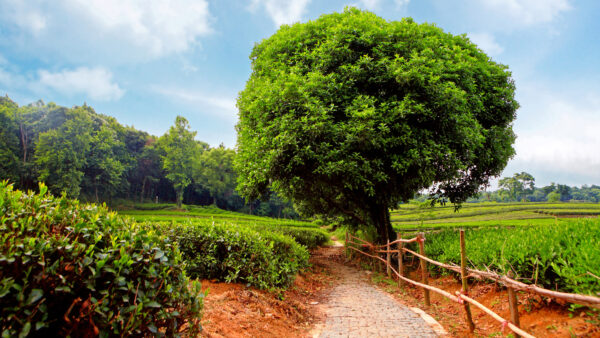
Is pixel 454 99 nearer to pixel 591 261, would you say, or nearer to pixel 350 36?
pixel 350 36

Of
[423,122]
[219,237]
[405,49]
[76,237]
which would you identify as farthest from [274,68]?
[76,237]

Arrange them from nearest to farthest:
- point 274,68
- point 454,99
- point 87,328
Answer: point 87,328 → point 454,99 → point 274,68

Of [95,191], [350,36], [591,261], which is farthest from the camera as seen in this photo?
[95,191]

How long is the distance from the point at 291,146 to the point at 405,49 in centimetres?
491

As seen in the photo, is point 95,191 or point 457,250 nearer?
point 457,250

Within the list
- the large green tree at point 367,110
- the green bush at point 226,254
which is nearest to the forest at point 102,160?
the large green tree at point 367,110

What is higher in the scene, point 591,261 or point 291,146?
point 291,146

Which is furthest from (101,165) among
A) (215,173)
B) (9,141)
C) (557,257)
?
(557,257)

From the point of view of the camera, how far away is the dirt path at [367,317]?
4.78m

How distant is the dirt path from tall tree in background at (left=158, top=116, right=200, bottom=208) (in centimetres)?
4190

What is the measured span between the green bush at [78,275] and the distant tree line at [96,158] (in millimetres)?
22067

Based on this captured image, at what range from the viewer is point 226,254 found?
6094mm

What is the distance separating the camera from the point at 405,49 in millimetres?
9320

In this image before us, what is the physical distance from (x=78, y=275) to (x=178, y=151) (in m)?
46.6
